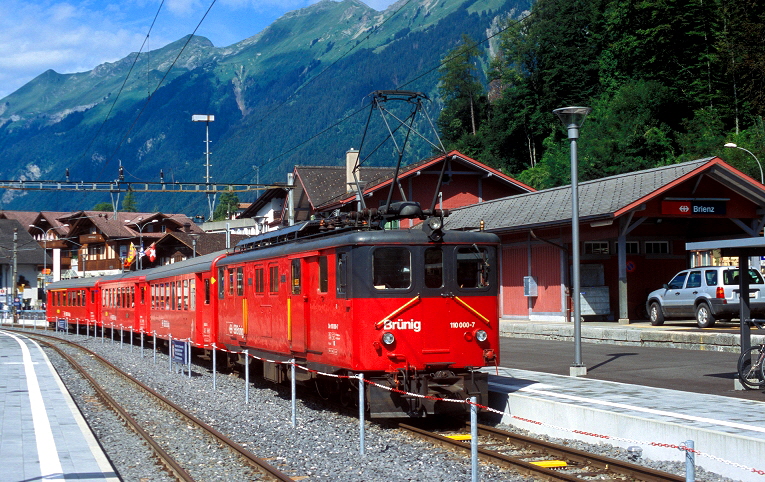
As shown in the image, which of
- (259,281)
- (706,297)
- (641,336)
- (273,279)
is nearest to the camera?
(273,279)

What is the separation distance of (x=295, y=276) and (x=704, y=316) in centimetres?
1340

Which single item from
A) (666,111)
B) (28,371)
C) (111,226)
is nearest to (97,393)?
(28,371)

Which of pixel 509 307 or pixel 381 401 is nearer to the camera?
pixel 381 401

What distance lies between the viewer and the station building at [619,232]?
85.1 ft

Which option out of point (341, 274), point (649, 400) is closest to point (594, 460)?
point (649, 400)

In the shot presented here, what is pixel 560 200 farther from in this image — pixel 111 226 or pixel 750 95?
pixel 111 226

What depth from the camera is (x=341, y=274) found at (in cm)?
1262

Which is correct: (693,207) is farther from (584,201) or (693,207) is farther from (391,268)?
(391,268)

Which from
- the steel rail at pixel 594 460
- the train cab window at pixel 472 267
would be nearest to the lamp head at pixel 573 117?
the train cab window at pixel 472 267

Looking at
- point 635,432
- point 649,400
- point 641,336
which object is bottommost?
point 635,432

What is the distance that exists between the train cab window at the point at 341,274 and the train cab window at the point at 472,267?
162cm

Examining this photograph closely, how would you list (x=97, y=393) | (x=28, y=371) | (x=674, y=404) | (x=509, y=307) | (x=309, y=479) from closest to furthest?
(x=309, y=479) → (x=674, y=404) → (x=97, y=393) → (x=28, y=371) → (x=509, y=307)

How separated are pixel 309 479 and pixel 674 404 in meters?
4.89

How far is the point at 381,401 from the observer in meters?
12.0
